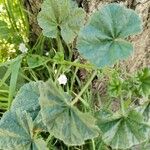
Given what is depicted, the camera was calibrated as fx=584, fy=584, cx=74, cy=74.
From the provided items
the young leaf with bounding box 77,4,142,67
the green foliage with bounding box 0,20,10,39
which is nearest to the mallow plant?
the young leaf with bounding box 77,4,142,67

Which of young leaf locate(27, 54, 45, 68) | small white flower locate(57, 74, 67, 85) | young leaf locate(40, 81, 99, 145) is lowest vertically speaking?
young leaf locate(40, 81, 99, 145)

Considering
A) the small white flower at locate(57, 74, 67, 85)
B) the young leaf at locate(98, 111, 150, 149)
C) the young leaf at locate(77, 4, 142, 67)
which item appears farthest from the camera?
the small white flower at locate(57, 74, 67, 85)

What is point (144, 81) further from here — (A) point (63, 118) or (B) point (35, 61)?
(B) point (35, 61)

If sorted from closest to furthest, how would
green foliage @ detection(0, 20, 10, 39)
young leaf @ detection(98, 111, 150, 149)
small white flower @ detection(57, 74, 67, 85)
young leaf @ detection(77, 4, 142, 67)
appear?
young leaf @ detection(77, 4, 142, 67) < young leaf @ detection(98, 111, 150, 149) < small white flower @ detection(57, 74, 67, 85) < green foliage @ detection(0, 20, 10, 39)

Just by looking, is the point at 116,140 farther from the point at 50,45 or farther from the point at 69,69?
the point at 50,45

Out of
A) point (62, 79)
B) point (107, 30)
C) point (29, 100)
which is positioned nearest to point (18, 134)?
point (29, 100)

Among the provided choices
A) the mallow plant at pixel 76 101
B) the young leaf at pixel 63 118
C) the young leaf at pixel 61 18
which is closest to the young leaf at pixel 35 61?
the mallow plant at pixel 76 101

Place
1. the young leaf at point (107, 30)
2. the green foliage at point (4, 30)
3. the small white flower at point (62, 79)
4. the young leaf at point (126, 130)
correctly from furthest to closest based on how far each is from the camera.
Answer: the green foliage at point (4, 30)
the small white flower at point (62, 79)
the young leaf at point (126, 130)
the young leaf at point (107, 30)

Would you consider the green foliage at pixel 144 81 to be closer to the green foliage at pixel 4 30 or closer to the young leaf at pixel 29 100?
the young leaf at pixel 29 100

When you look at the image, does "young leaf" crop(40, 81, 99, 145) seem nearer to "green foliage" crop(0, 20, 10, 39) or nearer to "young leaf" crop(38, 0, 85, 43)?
"young leaf" crop(38, 0, 85, 43)
